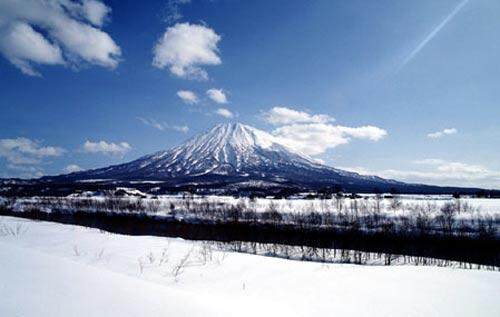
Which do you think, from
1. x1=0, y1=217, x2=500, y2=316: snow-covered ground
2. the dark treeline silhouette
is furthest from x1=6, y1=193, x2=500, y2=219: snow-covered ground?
x1=0, y1=217, x2=500, y2=316: snow-covered ground

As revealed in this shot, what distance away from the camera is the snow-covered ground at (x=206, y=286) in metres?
3.32

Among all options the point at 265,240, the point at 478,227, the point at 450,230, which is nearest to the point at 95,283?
the point at 265,240

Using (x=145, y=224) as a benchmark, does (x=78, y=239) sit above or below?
above

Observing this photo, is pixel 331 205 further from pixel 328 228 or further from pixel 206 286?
pixel 206 286

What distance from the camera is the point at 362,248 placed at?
3709 centimetres

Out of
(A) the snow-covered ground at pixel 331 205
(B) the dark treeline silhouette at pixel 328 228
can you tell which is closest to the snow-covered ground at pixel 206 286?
(B) the dark treeline silhouette at pixel 328 228

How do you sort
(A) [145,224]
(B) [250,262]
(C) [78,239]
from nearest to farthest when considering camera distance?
(B) [250,262]
(C) [78,239]
(A) [145,224]

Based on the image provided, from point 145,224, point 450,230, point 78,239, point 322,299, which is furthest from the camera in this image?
point 145,224

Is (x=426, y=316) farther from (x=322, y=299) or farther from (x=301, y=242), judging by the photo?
(x=301, y=242)

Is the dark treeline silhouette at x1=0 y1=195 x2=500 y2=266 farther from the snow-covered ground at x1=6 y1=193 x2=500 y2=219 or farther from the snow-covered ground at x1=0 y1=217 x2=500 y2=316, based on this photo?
the snow-covered ground at x1=0 y1=217 x2=500 y2=316

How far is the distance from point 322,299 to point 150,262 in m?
4.68

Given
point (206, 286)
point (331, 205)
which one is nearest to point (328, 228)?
point (331, 205)

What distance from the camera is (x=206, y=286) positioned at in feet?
23.0

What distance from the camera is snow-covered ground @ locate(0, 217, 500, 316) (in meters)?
3.32
